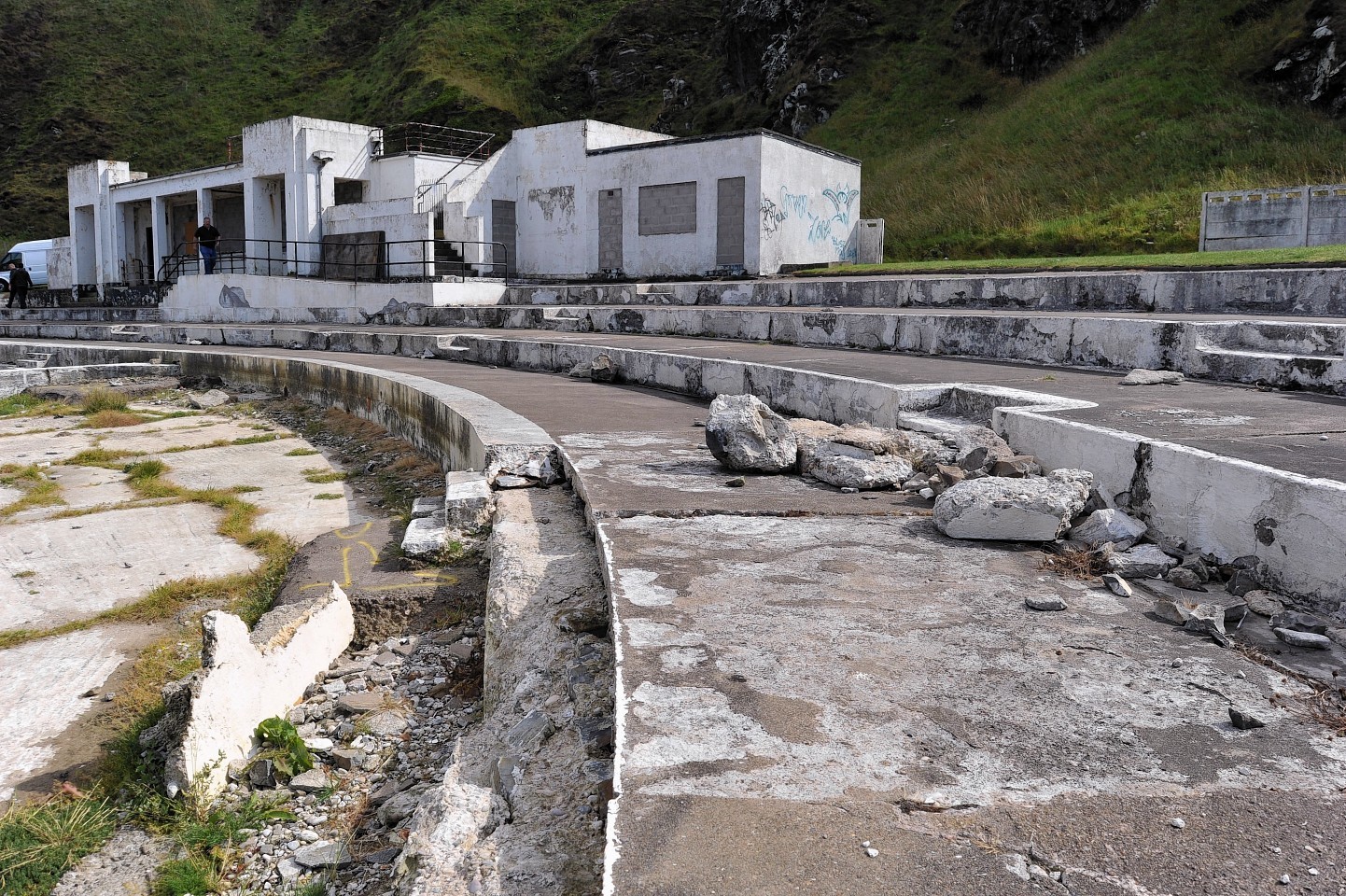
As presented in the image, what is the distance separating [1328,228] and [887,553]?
1549 centimetres

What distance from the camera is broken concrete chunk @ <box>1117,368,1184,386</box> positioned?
269 inches

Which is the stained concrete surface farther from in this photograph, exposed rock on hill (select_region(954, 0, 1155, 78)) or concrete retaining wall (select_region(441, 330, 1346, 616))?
exposed rock on hill (select_region(954, 0, 1155, 78))

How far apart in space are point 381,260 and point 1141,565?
81.5 ft

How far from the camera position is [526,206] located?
25.8m

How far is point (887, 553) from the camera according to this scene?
3.52 m

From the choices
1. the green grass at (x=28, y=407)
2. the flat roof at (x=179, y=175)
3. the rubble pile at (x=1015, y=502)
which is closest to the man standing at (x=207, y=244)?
the flat roof at (x=179, y=175)

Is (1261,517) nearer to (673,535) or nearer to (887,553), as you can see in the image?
(887,553)

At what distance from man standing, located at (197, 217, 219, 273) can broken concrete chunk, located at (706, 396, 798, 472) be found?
2490cm

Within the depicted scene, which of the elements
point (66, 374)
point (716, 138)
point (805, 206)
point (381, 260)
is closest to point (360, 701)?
point (66, 374)

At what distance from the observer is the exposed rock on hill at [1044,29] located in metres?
33.0

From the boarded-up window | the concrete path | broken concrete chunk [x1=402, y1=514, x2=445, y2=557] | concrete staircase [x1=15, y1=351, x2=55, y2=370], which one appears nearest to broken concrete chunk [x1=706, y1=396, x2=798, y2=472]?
the concrete path

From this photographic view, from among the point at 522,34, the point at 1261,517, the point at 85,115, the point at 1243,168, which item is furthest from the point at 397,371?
the point at 85,115

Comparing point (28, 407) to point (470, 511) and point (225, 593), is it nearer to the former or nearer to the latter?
point (225, 593)

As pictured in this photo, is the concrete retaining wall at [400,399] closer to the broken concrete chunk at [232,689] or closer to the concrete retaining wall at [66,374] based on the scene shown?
the concrete retaining wall at [66,374]
